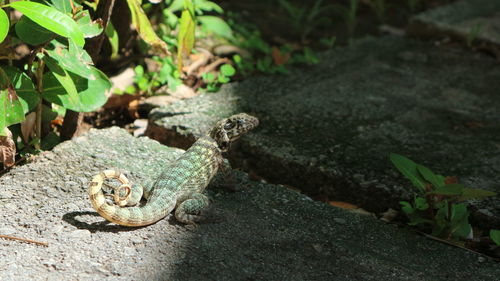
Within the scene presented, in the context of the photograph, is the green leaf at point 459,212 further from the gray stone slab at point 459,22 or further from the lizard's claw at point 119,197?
the gray stone slab at point 459,22

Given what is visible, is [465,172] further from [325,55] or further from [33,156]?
[33,156]

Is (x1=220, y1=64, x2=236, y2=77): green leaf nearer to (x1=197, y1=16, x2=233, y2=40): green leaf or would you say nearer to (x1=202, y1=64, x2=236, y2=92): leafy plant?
(x1=202, y1=64, x2=236, y2=92): leafy plant

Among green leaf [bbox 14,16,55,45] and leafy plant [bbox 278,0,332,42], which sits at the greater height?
green leaf [bbox 14,16,55,45]

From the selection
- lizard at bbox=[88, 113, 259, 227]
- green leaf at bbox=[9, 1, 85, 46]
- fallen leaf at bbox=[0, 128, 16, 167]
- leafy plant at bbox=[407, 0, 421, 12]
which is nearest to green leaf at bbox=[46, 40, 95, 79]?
green leaf at bbox=[9, 1, 85, 46]

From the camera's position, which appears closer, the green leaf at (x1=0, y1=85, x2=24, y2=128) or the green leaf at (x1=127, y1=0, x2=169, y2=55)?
the green leaf at (x1=0, y1=85, x2=24, y2=128)

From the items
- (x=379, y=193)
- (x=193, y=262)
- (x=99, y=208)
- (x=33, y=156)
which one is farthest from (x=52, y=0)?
(x=379, y=193)

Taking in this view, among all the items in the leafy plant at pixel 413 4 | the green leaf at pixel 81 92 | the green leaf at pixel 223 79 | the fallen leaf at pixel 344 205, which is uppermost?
the green leaf at pixel 81 92

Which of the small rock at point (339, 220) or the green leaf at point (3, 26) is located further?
the small rock at point (339, 220)

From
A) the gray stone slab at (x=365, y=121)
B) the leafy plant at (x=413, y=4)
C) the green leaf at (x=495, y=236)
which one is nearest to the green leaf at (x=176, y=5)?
the gray stone slab at (x=365, y=121)
